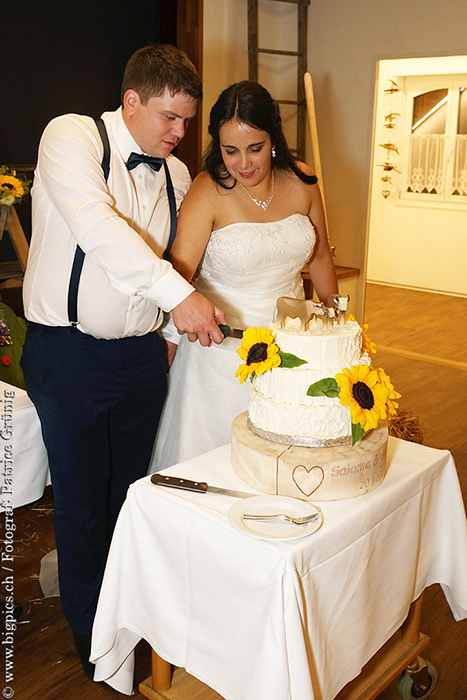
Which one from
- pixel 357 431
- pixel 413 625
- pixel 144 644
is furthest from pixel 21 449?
pixel 413 625

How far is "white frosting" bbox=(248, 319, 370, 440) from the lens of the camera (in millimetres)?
1458

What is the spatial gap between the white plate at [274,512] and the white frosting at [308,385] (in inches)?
5.8

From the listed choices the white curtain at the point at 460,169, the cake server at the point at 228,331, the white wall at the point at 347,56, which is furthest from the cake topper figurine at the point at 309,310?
the white curtain at the point at 460,169

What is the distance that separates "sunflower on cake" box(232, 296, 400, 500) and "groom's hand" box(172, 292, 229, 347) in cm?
17

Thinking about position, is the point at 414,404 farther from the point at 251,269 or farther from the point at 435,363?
the point at 251,269

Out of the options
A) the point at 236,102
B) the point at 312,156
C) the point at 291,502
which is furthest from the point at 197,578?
the point at 312,156

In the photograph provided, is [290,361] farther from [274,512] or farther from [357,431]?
[274,512]

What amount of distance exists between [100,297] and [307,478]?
757 millimetres

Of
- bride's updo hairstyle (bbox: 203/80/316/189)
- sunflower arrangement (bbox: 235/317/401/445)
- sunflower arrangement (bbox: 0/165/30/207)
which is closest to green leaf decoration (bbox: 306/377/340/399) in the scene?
sunflower arrangement (bbox: 235/317/401/445)

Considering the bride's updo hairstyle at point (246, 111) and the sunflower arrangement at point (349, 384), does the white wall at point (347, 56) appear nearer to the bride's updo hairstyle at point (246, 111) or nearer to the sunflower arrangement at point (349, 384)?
the bride's updo hairstyle at point (246, 111)

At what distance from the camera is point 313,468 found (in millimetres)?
1429

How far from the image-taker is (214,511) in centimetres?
142

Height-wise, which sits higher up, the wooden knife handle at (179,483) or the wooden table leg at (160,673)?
the wooden knife handle at (179,483)

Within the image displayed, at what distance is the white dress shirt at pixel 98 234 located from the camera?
1655mm
